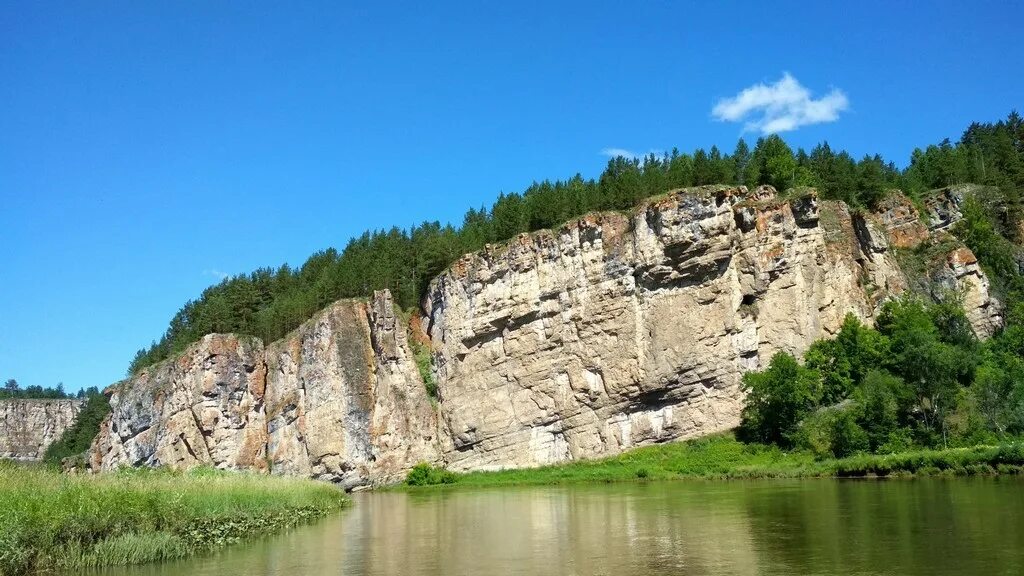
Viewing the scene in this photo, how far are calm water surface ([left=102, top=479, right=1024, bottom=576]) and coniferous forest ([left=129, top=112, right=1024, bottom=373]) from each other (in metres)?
37.7

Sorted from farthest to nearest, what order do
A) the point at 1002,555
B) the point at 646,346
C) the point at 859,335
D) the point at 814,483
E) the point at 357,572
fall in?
the point at 646,346, the point at 859,335, the point at 814,483, the point at 357,572, the point at 1002,555

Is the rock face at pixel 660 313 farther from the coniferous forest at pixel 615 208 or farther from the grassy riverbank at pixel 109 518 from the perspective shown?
the grassy riverbank at pixel 109 518

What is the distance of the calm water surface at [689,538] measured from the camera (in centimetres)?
1692

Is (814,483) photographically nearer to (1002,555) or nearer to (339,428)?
(1002,555)

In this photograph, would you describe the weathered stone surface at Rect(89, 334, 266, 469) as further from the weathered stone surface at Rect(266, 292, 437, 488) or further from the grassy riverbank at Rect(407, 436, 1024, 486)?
the grassy riverbank at Rect(407, 436, 1024, 486)

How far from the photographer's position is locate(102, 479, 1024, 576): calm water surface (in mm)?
16922

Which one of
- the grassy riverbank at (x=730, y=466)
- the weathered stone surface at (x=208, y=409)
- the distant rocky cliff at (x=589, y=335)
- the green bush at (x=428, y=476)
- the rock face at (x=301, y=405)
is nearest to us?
the grassy riverbank at (x=730, y=466)

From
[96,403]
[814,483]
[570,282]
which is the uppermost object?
[570,282]

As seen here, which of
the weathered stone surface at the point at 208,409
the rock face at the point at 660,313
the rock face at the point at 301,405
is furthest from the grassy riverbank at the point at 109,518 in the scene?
the weathered stone surface at the point at 208,409

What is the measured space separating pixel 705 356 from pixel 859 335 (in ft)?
38.5

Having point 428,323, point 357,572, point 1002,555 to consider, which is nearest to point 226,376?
point 428,323

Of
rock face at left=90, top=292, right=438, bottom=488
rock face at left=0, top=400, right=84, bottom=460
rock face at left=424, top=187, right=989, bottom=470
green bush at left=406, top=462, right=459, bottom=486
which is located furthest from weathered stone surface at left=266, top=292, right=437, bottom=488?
rock face at left=0, top=400, right=84, bottom=460

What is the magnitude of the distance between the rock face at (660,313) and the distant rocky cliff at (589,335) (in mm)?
125

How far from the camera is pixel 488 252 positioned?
2761 inches
